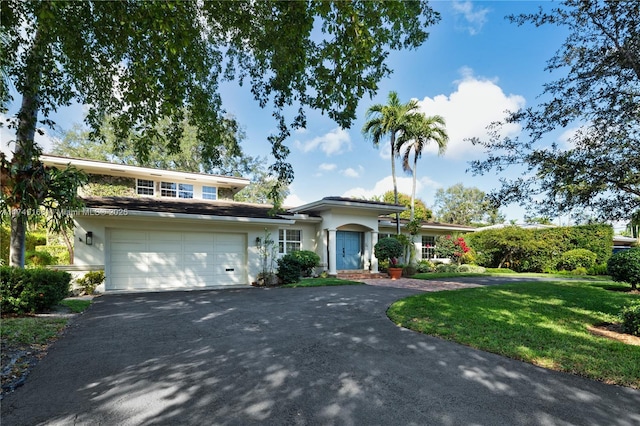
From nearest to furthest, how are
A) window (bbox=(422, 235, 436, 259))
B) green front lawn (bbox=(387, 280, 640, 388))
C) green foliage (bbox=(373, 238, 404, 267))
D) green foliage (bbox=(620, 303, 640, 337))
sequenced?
green front lawn (bbox=(387, 280, 640, 388))
green foliage (bbox=(620, 303, 640, 337))
green foliage (bbox=(373, 238, 404, 267))
window (bbox=(422, 235, 436, 259))

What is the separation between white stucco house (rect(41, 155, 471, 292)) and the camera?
36.0ft

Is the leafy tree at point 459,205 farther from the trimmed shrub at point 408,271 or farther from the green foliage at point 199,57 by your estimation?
the green foliage at point 199,57

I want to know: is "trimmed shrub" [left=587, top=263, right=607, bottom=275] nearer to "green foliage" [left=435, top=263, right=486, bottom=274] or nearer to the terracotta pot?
"green foliage" [left=435, top=263, right=486, bottom=274]

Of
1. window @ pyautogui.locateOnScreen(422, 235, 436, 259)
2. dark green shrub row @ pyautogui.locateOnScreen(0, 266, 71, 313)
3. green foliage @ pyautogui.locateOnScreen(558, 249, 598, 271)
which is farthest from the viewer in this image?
window @ pyautogui.locateOnScreen(422, 235, 436, 259)

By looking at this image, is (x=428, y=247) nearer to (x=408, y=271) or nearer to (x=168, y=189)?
(x=408, y=271)

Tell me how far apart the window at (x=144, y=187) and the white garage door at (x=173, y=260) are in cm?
570

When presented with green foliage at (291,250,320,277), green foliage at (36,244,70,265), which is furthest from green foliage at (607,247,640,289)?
green foliage at (36,244,70,265)

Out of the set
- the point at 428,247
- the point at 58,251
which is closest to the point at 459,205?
the point at 428,247

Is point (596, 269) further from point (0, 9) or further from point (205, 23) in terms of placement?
point (0, 9)

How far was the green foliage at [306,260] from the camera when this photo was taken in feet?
47.2

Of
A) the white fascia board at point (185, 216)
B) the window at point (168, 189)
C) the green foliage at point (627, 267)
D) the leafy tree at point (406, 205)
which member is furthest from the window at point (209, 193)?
the green foliage at point (627, 267)

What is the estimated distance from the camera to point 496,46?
882 cm

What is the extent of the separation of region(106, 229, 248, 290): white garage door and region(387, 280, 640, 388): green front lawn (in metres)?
7.80

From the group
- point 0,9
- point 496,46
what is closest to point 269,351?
point 0,9
